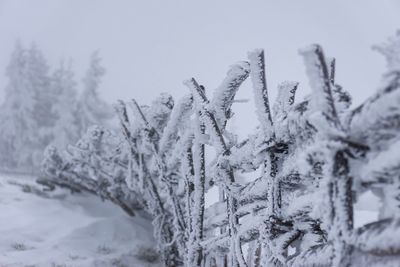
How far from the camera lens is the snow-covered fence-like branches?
139 centimetres

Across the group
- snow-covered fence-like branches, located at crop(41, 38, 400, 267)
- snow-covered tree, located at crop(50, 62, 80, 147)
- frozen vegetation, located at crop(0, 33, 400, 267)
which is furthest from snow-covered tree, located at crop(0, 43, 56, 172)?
snow-covered fence-like branches, located at crop(41, 38, 400, 267)

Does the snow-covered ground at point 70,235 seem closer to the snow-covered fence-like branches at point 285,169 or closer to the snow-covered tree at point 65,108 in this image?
the snow-covered fence-like branches at point 285,169

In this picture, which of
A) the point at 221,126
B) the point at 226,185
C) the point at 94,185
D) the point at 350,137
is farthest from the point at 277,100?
the point at 94,185

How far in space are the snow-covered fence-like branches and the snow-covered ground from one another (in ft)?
2.17

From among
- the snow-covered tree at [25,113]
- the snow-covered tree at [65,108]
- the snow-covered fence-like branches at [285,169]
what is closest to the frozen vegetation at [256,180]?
the snow-covered fence-like branches at [285,169]

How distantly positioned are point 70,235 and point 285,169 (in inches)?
150

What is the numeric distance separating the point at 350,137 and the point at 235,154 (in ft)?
4.66

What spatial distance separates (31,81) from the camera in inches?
1181

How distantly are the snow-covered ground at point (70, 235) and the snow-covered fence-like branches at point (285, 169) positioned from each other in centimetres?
66

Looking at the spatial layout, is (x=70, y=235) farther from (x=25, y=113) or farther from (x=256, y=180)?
(x=25, y=113)

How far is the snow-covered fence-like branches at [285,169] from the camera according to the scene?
4.58 feet

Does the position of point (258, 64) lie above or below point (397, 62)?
above

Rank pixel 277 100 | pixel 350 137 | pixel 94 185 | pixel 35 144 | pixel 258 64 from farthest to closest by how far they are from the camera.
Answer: pixel 35 144 → pixel 94 185 → pixel 277 100 → pixel 258 64 → pixel 350 137

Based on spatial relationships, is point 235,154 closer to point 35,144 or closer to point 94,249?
point 94,249
